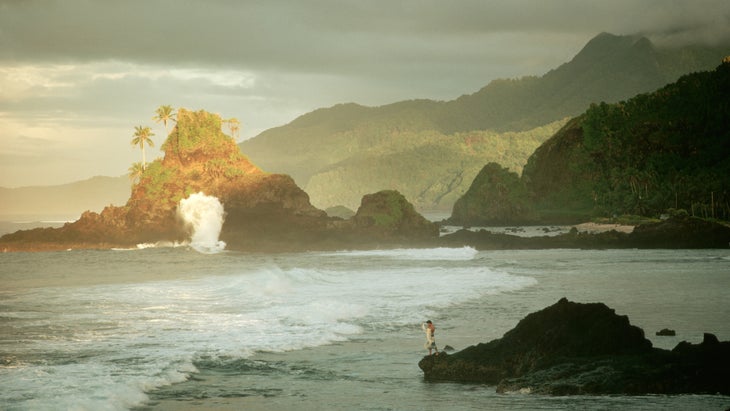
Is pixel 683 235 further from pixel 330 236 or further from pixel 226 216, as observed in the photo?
pixel 226 216

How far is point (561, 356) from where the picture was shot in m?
16.8

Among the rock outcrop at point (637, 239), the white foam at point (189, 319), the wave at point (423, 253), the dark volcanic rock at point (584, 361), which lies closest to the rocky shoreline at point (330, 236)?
the rock outcrop at point (637, 239)

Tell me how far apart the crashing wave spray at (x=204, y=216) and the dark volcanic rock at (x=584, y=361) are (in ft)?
233

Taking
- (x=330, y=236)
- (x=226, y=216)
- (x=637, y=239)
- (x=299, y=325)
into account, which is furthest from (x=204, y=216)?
(x=299, y=325)

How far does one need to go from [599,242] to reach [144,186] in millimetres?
46703

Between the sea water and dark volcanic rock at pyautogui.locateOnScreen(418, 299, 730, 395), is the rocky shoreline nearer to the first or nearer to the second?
the sea water

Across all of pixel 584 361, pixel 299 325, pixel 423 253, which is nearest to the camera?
pixel 584 361

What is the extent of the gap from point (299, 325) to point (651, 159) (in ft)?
354

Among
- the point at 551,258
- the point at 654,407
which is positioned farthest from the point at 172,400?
the point at 551,258

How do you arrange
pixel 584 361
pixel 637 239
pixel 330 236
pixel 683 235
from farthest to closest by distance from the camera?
pixel 330 236
pixel 637 239
pixel 683 235
pixel 584 361

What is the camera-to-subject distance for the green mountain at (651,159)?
111 meters

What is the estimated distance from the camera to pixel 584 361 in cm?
1644

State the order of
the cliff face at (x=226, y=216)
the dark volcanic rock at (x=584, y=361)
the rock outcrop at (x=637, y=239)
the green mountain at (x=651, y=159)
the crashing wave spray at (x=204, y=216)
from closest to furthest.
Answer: the dark volcanic rock at (x=584, y=361) < the rock outcrop at (x=637, y=239) < the cliff face at (x=226, y=216) < the crashing wave spray at (x=204, y=216) < the green mountain at (x=651, y=159)

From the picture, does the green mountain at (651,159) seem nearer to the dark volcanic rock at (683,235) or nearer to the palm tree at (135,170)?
the dark volcanic rock at (683,235)
